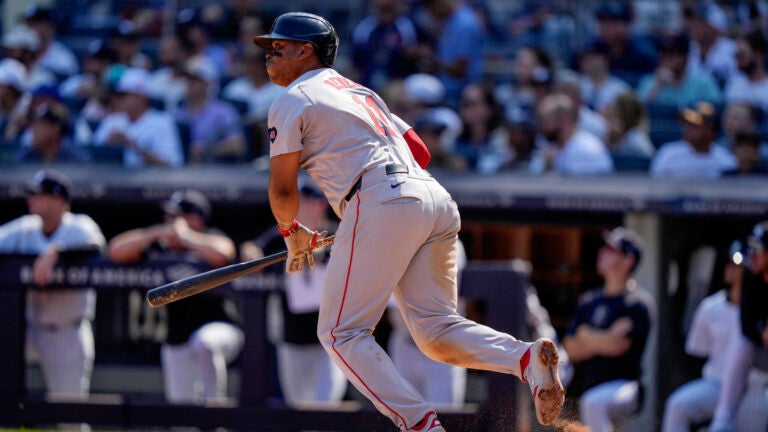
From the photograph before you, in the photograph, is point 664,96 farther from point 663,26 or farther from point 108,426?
point 108,426

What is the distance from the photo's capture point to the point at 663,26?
11.4 metres

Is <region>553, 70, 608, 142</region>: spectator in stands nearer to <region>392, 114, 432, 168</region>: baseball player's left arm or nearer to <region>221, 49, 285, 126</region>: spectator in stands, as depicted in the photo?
<region>221, 49, 285, 126</region>: spectator in stands

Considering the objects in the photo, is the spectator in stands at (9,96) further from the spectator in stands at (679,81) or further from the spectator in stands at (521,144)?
the spectator in stands at (679,81)

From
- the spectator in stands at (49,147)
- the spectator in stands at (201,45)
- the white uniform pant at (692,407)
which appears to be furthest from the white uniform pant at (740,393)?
the spectator in stands at (201,45)

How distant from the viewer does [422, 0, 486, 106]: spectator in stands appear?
35.1ft

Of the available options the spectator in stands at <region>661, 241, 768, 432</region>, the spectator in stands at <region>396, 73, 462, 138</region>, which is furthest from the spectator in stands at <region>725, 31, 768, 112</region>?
the spectator in stands at <region>661, 241, 768, 432</region>

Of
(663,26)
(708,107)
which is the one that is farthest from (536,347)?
(663,26)

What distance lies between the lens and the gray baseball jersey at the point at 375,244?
4.34m

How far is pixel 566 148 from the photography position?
8797 millimetres

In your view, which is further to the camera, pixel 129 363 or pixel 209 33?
pixel 209 33

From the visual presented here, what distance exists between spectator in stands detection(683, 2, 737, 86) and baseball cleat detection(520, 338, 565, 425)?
617 cm

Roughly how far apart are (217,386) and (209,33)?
5248 millimetres

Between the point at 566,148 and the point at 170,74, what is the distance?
395 cm

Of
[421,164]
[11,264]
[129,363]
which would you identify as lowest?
[129,363]
